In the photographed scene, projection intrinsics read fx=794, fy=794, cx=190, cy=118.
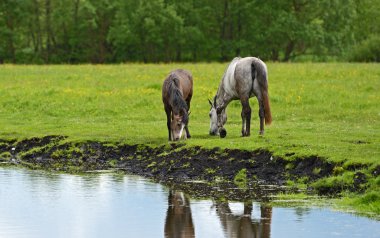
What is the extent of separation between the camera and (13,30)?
8131cm

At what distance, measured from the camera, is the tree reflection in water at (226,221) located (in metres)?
12.5

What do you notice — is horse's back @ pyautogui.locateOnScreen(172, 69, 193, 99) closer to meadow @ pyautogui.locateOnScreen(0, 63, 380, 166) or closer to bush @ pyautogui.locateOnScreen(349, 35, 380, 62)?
meadow @ pyautogui.locateOnScreen(0, 63, 380, 166)

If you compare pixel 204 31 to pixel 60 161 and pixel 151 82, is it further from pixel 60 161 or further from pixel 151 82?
pixel 60 161

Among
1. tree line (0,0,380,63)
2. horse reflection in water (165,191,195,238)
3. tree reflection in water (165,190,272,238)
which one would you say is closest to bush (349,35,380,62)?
tree line (0,0,380,63)

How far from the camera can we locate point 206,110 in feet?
97.1

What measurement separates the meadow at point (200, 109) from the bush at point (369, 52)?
40.8ft

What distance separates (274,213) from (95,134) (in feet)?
35.5

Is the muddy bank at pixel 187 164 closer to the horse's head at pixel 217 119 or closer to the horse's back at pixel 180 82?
the horse's back at pixel 180 82

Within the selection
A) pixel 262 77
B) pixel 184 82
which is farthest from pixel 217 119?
pixel 262 77

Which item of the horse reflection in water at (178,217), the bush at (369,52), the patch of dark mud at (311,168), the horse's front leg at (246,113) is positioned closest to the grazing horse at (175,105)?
the horse's front leg at (246,113)

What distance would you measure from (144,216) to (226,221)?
1541mm

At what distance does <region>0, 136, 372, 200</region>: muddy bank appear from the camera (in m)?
16.4

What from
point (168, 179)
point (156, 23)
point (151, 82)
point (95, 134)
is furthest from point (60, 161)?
point (156, 23)

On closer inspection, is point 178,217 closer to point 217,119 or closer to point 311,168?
point 311,168
